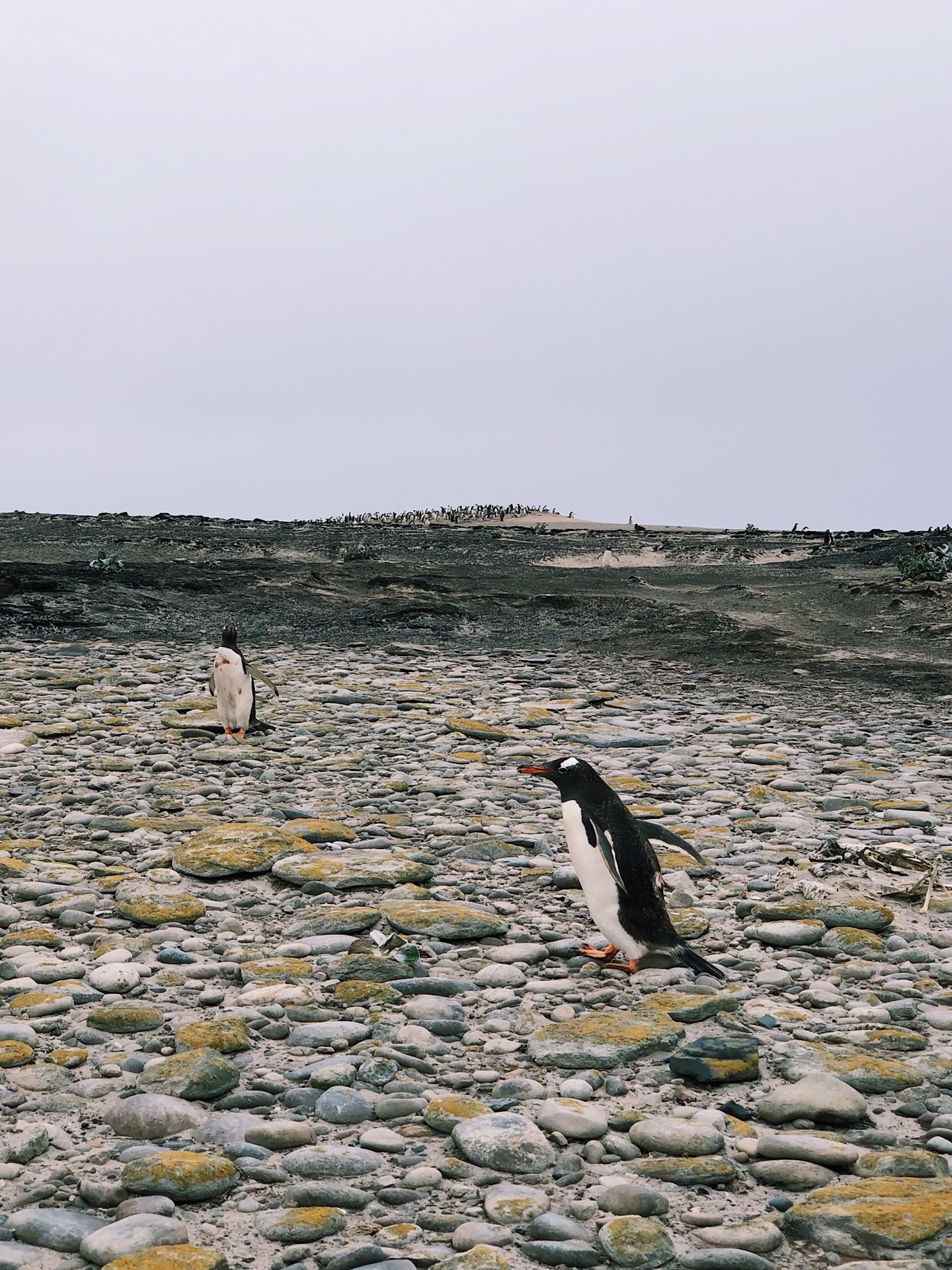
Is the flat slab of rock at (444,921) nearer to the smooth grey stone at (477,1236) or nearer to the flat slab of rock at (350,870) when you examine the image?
the flat slab of rock at (350,870)

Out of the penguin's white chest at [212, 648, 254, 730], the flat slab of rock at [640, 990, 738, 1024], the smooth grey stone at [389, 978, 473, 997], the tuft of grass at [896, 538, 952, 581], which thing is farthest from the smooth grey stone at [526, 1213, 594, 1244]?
the tuft of grass at [896, 538, 952, 581]

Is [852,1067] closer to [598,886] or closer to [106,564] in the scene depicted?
[598,886]

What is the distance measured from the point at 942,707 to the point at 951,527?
26.7 meters

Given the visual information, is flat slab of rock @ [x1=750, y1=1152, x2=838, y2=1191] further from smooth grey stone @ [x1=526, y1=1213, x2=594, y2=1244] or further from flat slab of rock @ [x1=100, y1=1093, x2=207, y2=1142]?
flat slab of rock @ [x1=100, y1=1093, x2=207, y2=1142]

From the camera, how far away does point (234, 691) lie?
806 centimetres

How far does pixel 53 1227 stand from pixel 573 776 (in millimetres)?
2567

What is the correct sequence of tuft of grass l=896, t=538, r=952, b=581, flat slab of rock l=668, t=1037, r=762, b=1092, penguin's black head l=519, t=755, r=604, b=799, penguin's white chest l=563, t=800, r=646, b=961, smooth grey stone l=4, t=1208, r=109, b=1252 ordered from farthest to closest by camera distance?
tuft of grass l=896, t=538, r=952, b=581 < penguin's black head l=519, t=755, r=604, b=799 < penguin's white chest l=563, t=800, r=646, b=961 < flat slab of rock l=668, t=1037, r=762, b=1092 < smooth grey stone l=4, t=1208, r=109, b=1252

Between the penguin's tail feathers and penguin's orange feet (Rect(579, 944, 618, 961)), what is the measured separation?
0.23 m

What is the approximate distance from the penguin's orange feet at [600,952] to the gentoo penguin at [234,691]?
4463mm

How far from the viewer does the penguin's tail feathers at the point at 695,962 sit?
13.0ft

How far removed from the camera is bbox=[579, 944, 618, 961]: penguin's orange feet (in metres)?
4.11

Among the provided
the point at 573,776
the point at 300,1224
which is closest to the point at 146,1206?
the point at 300,1224

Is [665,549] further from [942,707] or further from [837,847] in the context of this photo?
[837,847]

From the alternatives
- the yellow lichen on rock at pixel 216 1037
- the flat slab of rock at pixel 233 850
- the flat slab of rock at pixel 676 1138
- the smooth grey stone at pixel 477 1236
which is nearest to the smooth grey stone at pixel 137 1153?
the yellow lichen on rock at pixel 216 1037
